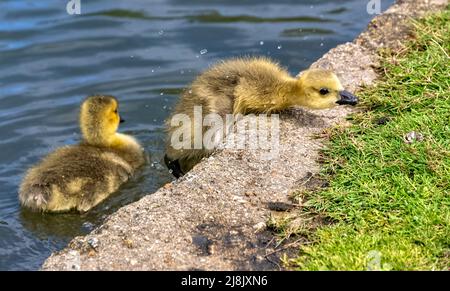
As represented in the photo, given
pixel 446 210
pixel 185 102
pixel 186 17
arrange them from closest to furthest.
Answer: pixel 446 210 → pixel 185 102 → pixel 186 17

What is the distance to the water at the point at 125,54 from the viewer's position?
7098 millimetres

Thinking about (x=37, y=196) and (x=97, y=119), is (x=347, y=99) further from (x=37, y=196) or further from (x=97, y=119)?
(x=37, y=196)

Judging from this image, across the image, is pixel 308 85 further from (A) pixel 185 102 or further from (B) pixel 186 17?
(B) pixel 186 17

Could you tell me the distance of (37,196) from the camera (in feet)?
19.4

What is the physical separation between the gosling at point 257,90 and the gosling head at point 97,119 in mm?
888

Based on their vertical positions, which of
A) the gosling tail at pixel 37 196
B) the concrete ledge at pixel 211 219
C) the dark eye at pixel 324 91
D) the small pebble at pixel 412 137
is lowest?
the concrete ledge at pixel 211 219

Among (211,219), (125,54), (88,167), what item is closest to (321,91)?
(211,219)

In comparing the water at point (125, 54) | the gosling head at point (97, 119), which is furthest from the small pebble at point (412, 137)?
the gosling head at point (97, 119)

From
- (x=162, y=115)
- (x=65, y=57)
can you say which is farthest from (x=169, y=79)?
(x=65, y=57)

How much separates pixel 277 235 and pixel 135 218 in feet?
2.64

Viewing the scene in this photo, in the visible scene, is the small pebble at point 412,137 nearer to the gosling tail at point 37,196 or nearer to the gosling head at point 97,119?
the gosling tail at point 37,196

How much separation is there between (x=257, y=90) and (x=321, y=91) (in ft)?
1.56

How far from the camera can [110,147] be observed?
22.5 ft
